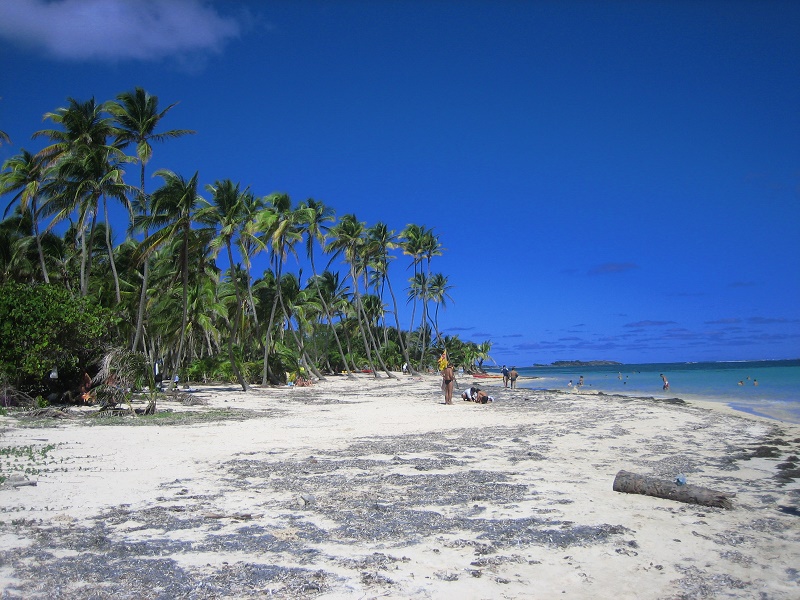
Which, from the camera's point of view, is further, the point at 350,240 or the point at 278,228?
the point at 350,240

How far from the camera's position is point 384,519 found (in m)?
6.37

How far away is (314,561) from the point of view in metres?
5.11

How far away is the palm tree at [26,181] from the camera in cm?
2681

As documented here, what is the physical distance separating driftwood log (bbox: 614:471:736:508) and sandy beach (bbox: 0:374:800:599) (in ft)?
0.39

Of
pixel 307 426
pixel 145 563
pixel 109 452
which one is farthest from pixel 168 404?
pixel 145 563

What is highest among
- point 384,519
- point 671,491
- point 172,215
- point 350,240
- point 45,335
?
point 350,240

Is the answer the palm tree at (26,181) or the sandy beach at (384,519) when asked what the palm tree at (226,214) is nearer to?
the palm tree at (26,181)

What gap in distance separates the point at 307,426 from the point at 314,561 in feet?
33.0

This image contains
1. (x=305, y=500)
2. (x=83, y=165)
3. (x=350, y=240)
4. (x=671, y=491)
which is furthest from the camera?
(x=350, y=240)

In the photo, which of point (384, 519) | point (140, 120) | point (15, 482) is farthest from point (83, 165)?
point (384, 519)

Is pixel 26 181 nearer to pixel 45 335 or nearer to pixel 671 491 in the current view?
pixel 45 335

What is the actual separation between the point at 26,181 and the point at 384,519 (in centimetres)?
2903

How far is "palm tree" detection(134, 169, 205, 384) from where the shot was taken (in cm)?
2342

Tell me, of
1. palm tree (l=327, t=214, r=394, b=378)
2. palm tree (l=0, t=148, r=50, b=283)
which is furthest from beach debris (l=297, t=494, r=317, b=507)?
palm tree (l=327, t=214, r=394, b=378)
